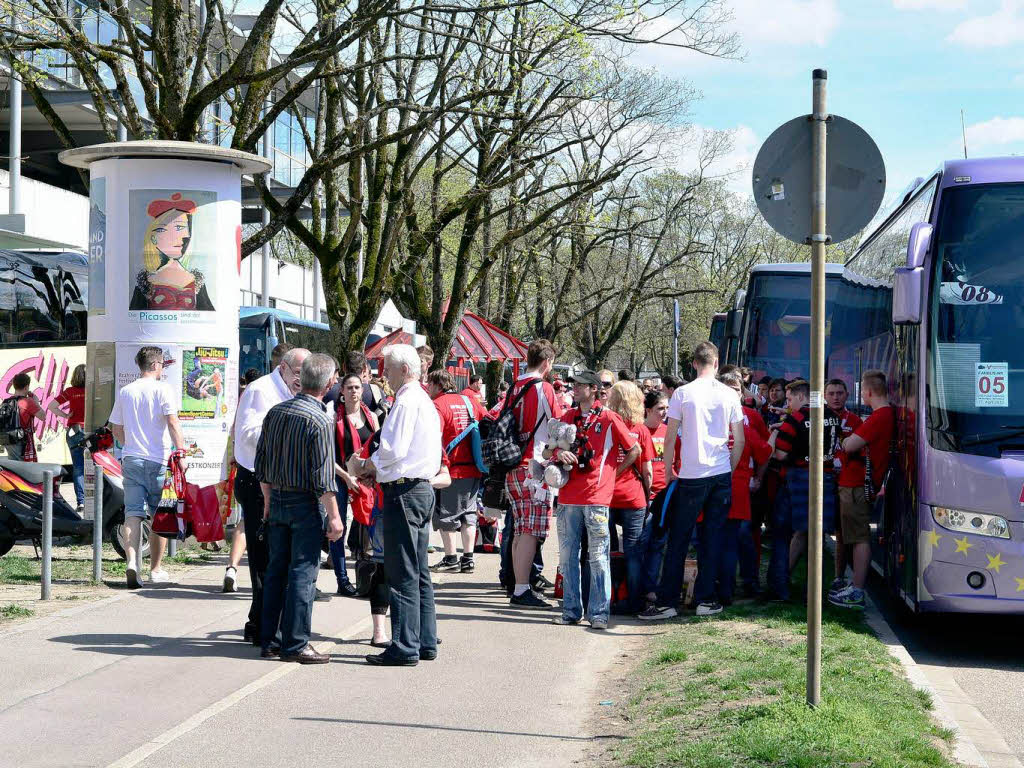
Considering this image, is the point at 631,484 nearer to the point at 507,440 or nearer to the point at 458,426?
the point at 507,440

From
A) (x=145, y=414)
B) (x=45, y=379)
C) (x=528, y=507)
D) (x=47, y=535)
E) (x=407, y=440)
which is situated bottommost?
(x=47, y=535)

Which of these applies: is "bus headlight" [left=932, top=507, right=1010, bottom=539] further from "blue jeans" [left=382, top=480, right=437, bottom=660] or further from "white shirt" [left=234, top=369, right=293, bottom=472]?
"white shirt" [left=234, top=369, right=293, bottom=472]

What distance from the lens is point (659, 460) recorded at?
421 inches

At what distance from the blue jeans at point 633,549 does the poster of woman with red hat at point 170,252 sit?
4.39 m

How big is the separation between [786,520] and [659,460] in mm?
1261

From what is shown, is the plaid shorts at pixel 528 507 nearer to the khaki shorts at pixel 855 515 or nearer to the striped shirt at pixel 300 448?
the khaki shorts at pixel 855 515

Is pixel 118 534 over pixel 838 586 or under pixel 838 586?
over

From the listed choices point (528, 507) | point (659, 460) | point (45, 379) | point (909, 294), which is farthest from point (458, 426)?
point (45, 379)

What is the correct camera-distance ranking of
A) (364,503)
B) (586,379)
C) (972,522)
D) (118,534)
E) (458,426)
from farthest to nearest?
(118,534)
(458,426)
(364,503)
(586,379)
(972,522)

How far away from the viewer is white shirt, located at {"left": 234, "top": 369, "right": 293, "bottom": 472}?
8.36 meters

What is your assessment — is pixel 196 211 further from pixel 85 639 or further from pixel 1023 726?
pixel 1023 726

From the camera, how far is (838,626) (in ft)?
28.7

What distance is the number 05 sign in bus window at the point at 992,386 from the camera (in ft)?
27.5

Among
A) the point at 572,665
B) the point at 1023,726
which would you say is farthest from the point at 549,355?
the point at 1023,726
